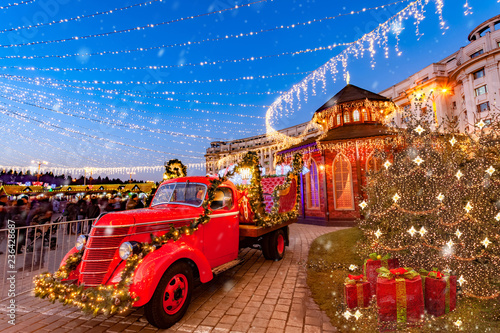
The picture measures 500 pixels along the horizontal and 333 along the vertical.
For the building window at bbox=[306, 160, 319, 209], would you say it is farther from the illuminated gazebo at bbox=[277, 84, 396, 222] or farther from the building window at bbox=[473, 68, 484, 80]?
the building window at bbox=[473, 68, 484, 80]

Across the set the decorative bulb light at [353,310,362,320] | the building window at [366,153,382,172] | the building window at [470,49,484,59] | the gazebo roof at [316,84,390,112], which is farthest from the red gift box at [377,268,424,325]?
the building window at [470,49,484,59]

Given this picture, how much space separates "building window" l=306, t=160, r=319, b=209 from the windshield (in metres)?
11.2

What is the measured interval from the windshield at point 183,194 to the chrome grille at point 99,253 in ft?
5.26

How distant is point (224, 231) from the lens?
524 centimetres

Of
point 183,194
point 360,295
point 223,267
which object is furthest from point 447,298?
point 183,194

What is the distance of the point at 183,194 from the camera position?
17.0 ft

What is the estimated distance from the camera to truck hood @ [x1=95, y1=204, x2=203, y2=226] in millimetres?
3615

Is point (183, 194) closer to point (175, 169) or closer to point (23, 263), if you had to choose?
point (175, 169)

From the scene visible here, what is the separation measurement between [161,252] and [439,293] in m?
4.31

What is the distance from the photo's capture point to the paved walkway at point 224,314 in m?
3.54

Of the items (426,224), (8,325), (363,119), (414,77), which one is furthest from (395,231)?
(414,77)

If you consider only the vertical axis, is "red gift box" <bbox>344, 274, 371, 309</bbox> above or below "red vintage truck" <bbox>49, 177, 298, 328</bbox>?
below

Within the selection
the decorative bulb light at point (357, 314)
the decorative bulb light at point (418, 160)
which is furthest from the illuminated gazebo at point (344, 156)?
the decorative bulb light at point (357, 314)

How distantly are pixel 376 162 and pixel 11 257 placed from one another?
49.6ft
